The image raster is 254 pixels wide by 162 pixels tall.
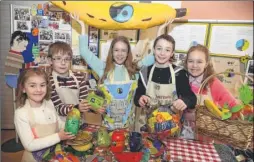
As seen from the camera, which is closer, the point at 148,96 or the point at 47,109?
the point at 47,109

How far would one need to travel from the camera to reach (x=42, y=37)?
908mm

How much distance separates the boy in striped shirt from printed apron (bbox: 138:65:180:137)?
0.20m

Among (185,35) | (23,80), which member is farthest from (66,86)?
(185,35)

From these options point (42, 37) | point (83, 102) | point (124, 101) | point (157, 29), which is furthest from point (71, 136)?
point (157, 29)

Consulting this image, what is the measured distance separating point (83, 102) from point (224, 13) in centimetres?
66

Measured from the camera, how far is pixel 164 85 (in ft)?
3.00

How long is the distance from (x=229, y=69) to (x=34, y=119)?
30.6 inches

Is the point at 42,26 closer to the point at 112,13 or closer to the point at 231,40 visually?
the point at 112,13

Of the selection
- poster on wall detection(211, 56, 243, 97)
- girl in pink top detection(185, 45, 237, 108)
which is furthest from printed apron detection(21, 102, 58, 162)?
poster on wall detection(211, 56, 243, 97)

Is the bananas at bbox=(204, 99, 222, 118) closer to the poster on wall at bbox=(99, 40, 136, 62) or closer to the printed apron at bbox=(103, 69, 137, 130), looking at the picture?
the printed apron at bbox=(103, 69, 137, 130)

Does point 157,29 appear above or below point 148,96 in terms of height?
above

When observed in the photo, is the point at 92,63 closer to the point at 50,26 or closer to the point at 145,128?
the point at 50,26

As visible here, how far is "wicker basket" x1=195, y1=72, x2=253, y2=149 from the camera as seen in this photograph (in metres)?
0.70

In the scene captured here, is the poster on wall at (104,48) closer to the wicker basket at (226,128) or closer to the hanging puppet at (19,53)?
the hanging puppet at (19,53)
